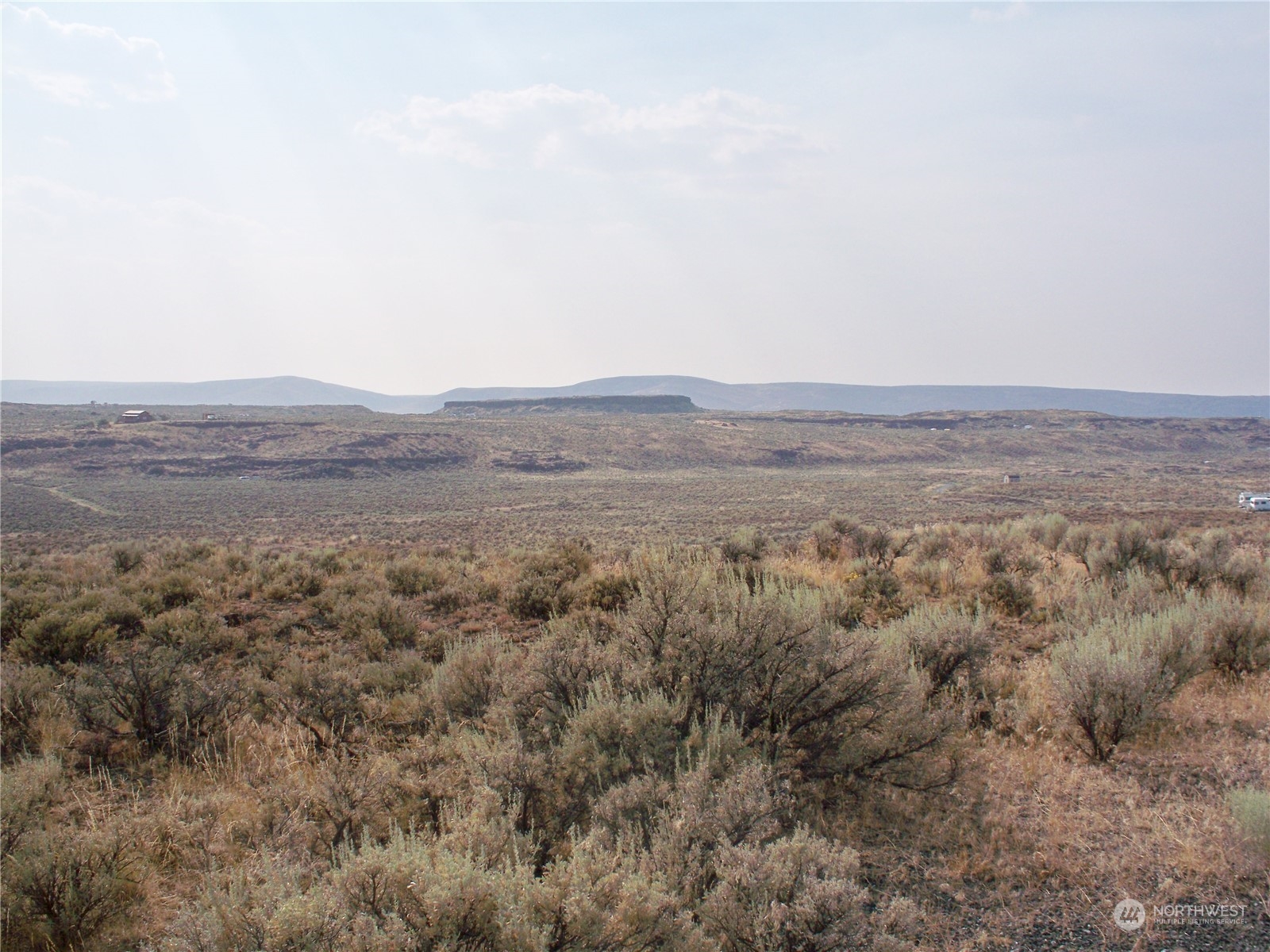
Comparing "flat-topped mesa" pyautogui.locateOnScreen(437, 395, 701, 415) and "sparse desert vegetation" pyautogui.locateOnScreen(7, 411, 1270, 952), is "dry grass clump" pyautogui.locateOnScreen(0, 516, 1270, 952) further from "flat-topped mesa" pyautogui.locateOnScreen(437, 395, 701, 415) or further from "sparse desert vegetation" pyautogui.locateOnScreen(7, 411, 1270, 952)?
"flat-topped mesa" pyautogui.locateOnScreen(437, 395, 701, 415)

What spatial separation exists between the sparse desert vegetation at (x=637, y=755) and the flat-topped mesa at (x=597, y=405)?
10720 cm

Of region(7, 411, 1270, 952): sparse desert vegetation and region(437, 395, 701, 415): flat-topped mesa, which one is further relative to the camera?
region(437, 395, 701, 415): flat-topped mesa

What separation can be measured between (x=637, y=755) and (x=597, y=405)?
382 feet

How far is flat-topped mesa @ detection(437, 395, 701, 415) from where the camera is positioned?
4584 inches

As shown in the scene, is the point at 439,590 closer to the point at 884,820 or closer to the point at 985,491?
the point at 884,820

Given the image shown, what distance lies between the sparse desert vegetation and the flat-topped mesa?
107 m

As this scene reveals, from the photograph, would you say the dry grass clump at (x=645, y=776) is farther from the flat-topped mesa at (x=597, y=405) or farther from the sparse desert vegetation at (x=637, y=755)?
the flat-topped mesa at (x=597, y=405)

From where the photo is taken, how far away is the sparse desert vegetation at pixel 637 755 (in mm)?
2541

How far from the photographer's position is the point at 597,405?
391ft

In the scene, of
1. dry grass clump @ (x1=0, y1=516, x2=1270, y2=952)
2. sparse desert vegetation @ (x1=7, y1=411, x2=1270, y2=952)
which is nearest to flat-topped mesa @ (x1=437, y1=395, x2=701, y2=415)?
sparse desert vegetation @ (x1=7, y1=411, x2=1270, y2=952)

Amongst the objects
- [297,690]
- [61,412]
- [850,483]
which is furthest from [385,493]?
[61,412]

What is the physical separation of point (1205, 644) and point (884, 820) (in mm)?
3984

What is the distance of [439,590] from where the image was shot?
9.46m

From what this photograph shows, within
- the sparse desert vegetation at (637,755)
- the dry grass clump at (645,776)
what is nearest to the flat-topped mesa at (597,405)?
the sparse desert vegetation at (637,755)
